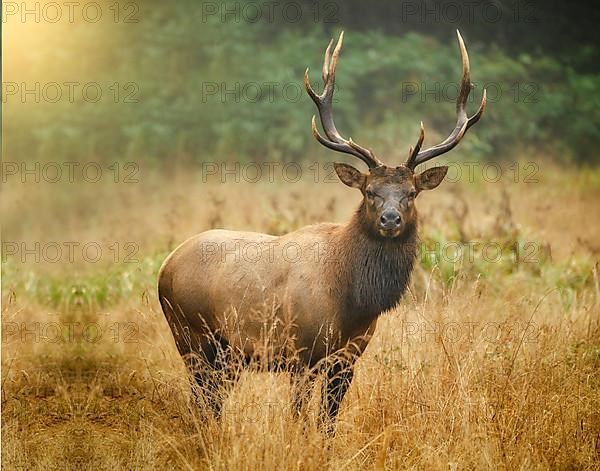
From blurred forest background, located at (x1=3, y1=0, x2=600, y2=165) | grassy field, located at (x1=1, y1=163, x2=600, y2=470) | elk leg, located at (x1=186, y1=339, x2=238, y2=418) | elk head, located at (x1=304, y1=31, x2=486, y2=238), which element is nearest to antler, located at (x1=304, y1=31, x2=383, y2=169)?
elk head, located at (x1=304, y1=31, x2=486, y2=238)

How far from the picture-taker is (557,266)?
7.86m

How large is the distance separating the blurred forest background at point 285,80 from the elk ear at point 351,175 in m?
7.68

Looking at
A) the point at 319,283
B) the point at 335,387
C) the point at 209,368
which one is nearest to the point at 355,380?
the point at 335,387

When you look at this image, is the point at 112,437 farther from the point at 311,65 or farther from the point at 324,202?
the point at 311,65

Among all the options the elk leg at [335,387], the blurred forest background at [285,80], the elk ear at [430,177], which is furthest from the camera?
the blurred forest background at [285,80]

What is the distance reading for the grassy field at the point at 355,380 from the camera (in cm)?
414

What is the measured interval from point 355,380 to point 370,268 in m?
0.63

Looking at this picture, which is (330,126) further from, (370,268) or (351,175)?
(370,268)

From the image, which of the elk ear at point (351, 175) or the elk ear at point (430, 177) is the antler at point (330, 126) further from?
the elk ear at point (430, 177)

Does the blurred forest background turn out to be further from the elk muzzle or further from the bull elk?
the elk muzzle

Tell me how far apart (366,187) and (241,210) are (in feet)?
15.4

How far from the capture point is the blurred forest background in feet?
42.3

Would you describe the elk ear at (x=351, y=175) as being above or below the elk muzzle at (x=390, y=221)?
above

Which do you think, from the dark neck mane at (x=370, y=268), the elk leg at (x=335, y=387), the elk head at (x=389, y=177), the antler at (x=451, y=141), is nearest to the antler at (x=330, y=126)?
the elk head at (x=389, y=177)
